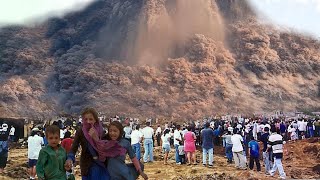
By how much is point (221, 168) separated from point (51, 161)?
9.93 meters

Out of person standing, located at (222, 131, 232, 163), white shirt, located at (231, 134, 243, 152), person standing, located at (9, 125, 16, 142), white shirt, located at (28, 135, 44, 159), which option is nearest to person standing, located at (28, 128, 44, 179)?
white shirt, located at (28, 135, 44, 159)

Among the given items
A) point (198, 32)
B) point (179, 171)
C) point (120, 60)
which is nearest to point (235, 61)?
point (198, 32)

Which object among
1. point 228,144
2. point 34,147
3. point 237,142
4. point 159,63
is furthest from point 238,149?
point 159,63

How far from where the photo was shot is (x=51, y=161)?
512cm

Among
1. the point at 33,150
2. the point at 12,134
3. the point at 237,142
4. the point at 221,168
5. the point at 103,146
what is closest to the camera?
the point at 103,146

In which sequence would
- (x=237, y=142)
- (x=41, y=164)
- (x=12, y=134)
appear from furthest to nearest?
(x=12, y=134) → (x=237, y=142) → (x=41, y=164)

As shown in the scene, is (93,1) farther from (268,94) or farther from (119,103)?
(268,94)

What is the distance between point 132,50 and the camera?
59062 mm

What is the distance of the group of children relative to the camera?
5.16 metres

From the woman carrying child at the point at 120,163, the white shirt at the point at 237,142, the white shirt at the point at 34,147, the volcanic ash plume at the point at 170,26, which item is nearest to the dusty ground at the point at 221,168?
the white shirt at the point at 237,142

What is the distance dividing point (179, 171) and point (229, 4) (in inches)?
2239

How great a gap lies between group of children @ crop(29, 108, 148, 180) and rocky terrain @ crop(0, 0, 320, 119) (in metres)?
41.4

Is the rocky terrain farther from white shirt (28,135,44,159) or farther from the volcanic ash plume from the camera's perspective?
white shirt (28,135,44,159)

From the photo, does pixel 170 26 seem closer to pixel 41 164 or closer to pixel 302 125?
pixel 302 125
